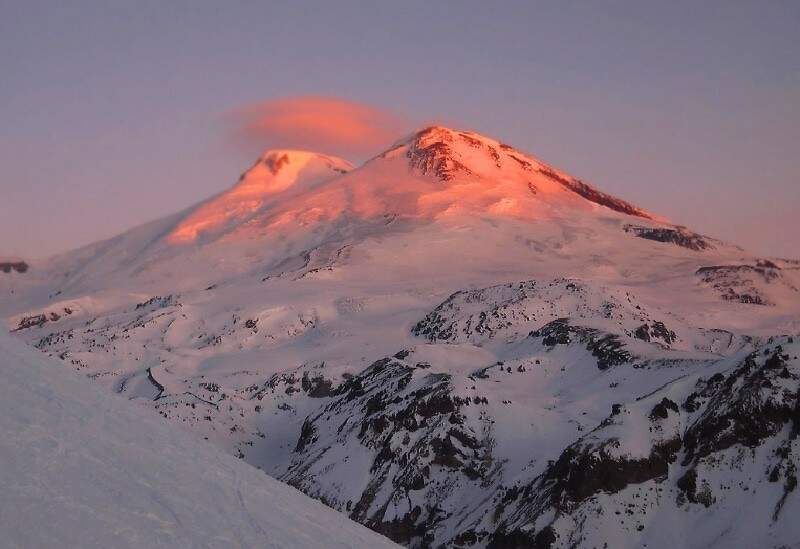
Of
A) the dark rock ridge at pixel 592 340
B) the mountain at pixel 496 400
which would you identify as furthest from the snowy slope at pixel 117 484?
the dark rock ridge at pixel 592 340

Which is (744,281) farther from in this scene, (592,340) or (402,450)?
(402,450)

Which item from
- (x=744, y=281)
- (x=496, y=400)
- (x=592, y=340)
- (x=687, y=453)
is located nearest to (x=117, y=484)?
(x=687, y=453)

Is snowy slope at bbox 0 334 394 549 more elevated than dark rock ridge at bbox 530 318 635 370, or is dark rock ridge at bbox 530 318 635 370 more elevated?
snowy slope at bbox 0 334 394 549

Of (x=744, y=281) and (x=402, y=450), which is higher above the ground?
(x=402, y=450)

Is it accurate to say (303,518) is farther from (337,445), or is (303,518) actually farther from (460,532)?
(337,445)

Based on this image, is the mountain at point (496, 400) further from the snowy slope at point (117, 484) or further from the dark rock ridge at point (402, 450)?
the snowy slope at point (117, 484)

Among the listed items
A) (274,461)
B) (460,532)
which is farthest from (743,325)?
(460,532)

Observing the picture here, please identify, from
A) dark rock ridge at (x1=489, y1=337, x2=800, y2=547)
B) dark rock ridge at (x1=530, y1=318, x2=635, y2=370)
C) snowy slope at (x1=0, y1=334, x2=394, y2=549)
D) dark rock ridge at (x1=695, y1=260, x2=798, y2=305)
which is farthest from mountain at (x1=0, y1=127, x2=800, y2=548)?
snowy slope at (x1=0, y1=334, x2=394, y2=549)

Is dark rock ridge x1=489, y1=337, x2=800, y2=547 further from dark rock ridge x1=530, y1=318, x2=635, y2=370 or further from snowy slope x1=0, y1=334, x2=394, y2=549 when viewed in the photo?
snowy slope x1=0, y1=334, x2=394, y2=549
